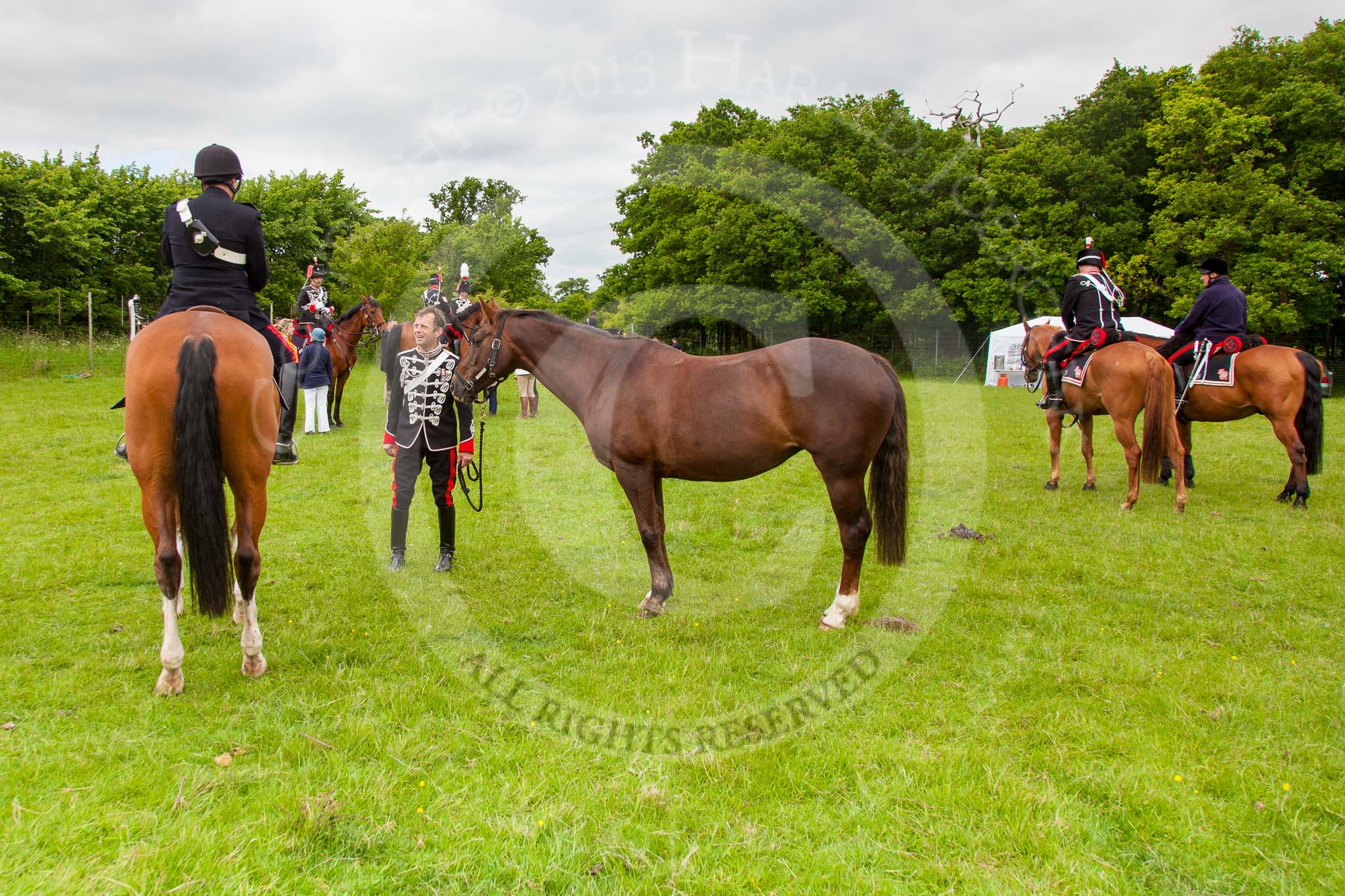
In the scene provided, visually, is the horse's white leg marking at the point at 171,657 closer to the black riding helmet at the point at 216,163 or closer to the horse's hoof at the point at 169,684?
the horse's hoof at the point at 169,684

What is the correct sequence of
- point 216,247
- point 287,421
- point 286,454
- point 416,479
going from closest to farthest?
point 216,247, point 286,454, point 416,479, point 287,421

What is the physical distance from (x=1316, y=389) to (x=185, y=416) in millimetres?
11510

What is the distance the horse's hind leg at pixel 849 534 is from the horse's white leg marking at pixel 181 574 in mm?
3874

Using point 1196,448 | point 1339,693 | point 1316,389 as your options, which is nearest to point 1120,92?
point 1196,448

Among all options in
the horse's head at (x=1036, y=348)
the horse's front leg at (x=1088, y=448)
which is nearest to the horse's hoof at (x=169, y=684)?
the horse's front leg at (x=1088, y=448)

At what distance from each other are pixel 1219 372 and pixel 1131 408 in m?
1.35

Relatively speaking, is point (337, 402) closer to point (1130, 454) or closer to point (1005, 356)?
point (1130, 454)

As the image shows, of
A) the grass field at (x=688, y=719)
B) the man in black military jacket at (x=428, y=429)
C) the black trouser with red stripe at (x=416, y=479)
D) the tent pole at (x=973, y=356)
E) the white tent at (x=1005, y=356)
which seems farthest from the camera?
the tent pole at (x=973, y=356)

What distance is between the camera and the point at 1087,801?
121 inches

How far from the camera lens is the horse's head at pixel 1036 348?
11477 mm

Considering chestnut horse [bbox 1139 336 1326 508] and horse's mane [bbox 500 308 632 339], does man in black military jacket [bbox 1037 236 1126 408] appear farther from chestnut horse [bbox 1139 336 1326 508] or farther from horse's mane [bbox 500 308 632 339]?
horse's mane [bbox 500 308 632 339]

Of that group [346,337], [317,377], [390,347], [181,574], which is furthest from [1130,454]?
[346,337]

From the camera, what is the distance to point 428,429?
6.42 metres

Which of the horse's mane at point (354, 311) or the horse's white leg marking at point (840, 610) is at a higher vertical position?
the horse's mane at point (354, 311)
